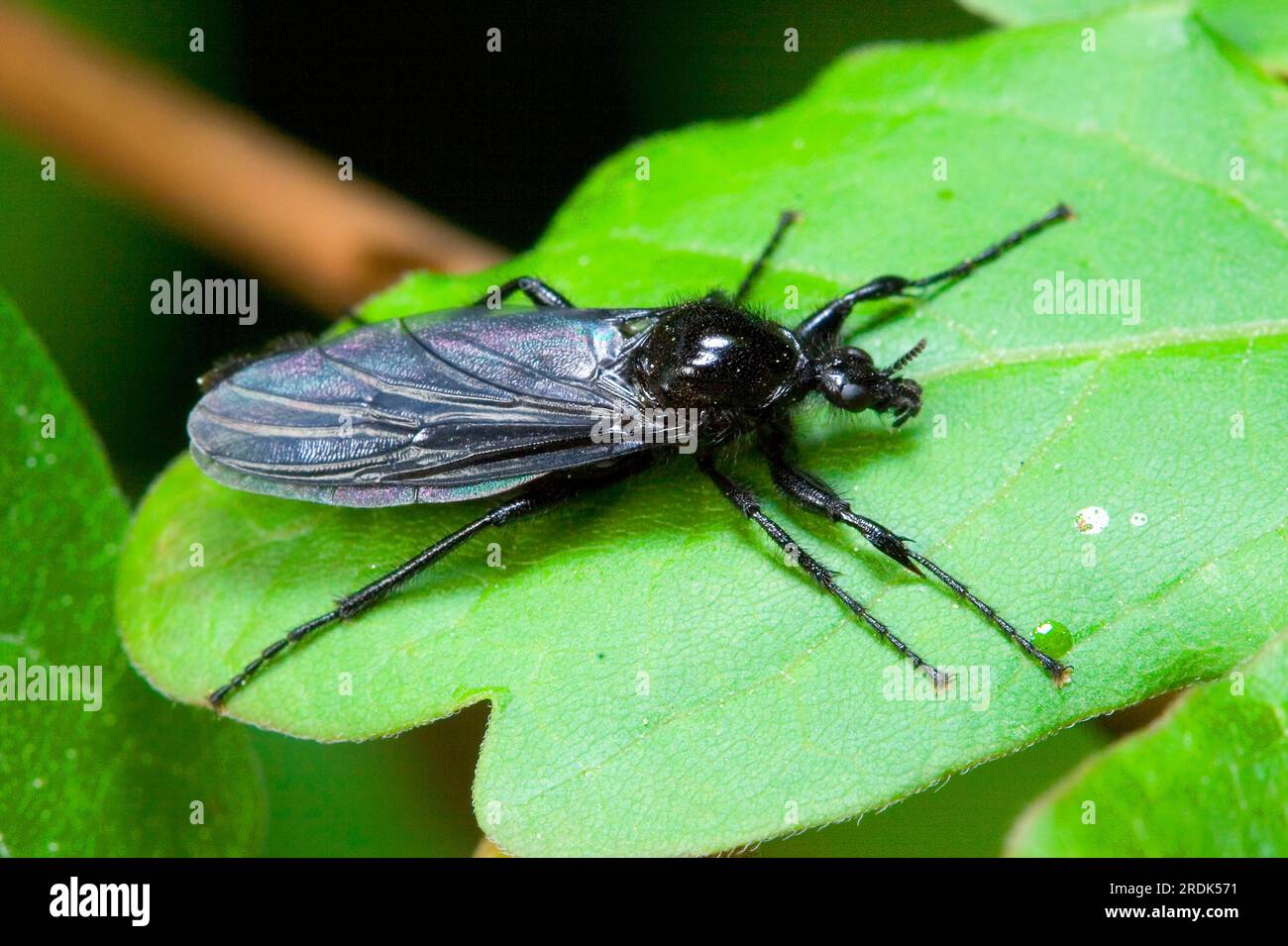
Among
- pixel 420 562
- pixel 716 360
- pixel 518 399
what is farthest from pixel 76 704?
pixel 716 360

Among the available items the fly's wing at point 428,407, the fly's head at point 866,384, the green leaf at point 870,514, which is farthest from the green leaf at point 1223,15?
the fly's wing at point 428,407

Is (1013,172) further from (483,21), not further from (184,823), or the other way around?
(184,823)

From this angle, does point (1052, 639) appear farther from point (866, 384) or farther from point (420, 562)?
point (420, 562)

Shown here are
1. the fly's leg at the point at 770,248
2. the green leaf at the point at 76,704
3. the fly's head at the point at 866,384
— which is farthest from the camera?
the fly's leg at the point at 770,248

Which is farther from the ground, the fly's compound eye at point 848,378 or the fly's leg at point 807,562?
the fly's compound eye at point 848,378

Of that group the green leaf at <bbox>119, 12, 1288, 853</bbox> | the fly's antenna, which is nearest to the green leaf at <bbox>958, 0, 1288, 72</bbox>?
the green leaf at <bbox>119, 12, 1288, 853</bbox>

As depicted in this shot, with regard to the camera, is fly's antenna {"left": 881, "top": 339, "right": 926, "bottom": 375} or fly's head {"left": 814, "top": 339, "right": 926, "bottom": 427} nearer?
fly's head {"left": 814, "top": 339, "right": 926, "bottom": 427}

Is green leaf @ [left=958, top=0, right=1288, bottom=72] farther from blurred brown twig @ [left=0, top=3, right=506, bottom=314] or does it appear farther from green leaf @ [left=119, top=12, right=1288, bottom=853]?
blurred brown twig @ [left=0, top=3, right=506, bottom=314]

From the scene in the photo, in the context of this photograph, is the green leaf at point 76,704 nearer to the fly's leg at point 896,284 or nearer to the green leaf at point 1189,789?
the fly's leg at point 896,284
